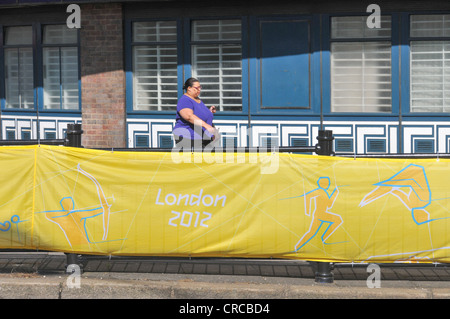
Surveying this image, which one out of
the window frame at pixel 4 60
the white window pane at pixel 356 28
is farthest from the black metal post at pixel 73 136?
the window frame at pixel 4 60

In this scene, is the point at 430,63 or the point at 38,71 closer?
the point at 430,63

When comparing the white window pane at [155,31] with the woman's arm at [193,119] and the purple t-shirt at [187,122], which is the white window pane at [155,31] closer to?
the purple t-shirt at [187,122]

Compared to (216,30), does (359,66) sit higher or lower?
lower

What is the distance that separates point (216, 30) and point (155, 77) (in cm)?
151

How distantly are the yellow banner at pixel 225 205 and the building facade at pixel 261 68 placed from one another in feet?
22.0

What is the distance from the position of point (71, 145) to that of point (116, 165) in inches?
23.3

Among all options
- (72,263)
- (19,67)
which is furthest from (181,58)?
(72,263)

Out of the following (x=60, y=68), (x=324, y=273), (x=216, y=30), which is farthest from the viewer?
(x=60, y=68)

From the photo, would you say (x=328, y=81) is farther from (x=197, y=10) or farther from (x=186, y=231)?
(x=186, y=231)

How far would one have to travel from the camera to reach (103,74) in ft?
48.9

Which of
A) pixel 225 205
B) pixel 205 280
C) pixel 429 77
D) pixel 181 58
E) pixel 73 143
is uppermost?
pixel 181 58

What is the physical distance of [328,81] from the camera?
557 inches

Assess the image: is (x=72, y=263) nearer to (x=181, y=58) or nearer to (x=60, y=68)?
(x=181, y=58)
